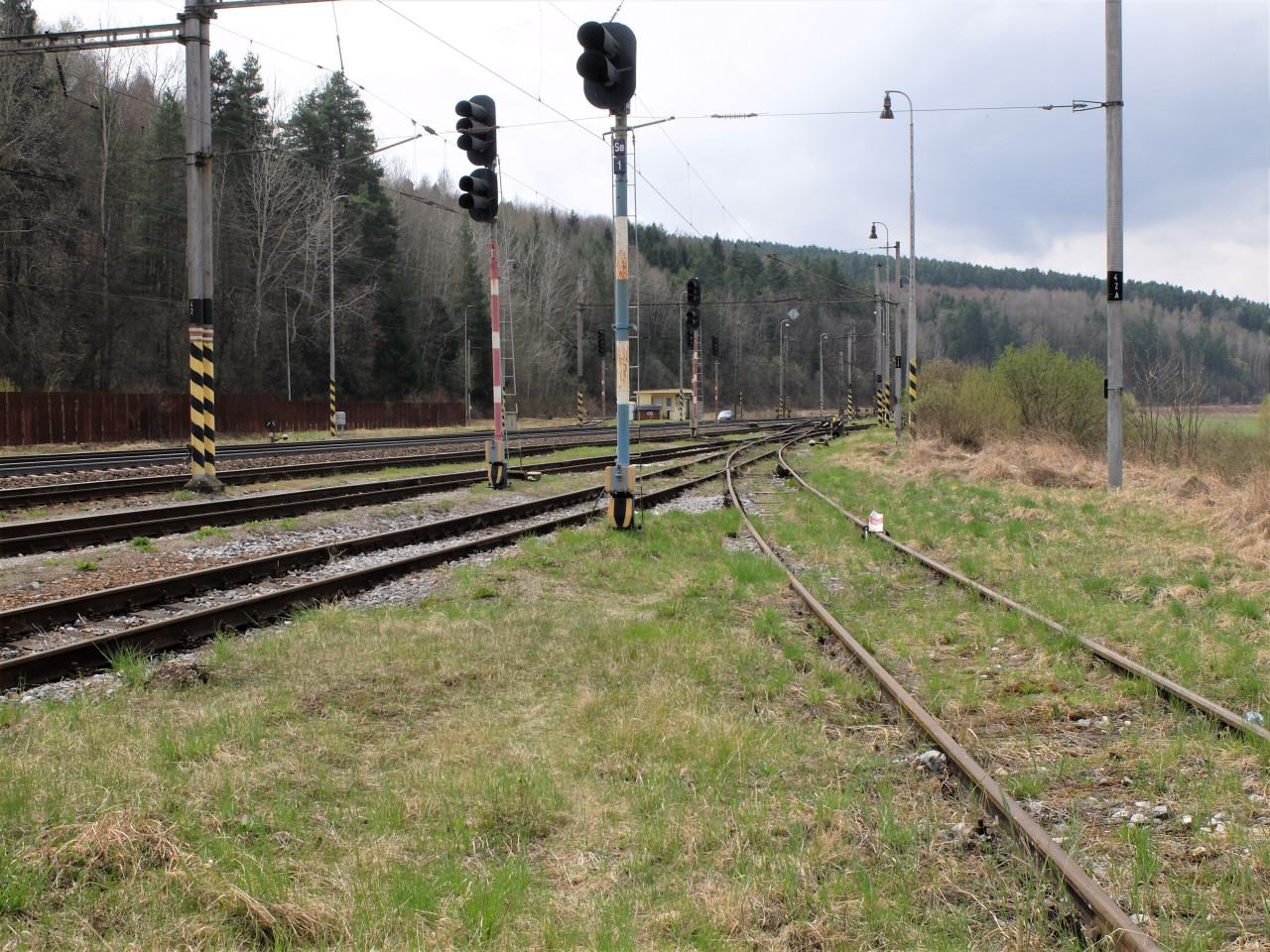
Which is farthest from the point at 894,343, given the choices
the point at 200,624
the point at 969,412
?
the point at 200,624

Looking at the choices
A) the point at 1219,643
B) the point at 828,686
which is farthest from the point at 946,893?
the point at 1219,643

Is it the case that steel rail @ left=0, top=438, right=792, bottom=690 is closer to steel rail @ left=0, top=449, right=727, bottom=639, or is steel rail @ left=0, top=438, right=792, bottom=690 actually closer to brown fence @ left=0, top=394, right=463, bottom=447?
steel rail @ left=0, top=449, right=727, bottom=639

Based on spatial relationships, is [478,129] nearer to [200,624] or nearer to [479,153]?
[479,153]

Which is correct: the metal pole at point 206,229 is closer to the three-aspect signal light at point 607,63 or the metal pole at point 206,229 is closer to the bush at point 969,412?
the three-aspect signal light at point 607,63

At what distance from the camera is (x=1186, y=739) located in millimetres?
4695

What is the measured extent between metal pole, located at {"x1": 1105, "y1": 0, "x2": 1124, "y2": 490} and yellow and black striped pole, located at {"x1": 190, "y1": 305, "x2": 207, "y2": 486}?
16.6m

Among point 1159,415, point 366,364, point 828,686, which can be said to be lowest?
point 828,686

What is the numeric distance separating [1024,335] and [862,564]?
448 feet

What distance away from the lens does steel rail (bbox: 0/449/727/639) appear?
7078 millimetres

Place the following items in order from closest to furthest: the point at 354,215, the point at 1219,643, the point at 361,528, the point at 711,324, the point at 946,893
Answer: the point at 946,893
the point at 1219,643
the point at 361,528
the point at 354,215
the point at 711,324

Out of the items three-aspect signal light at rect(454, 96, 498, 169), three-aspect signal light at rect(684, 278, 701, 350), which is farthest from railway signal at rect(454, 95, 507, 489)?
three-aspect signal light at rect(684, 278, 701, 350)

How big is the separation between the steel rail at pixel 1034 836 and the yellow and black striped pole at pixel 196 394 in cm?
1424

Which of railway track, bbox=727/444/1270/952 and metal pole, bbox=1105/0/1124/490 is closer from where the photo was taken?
railway track, bbox=727/444/1270/952

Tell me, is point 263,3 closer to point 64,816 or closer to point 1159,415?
point 64,816
